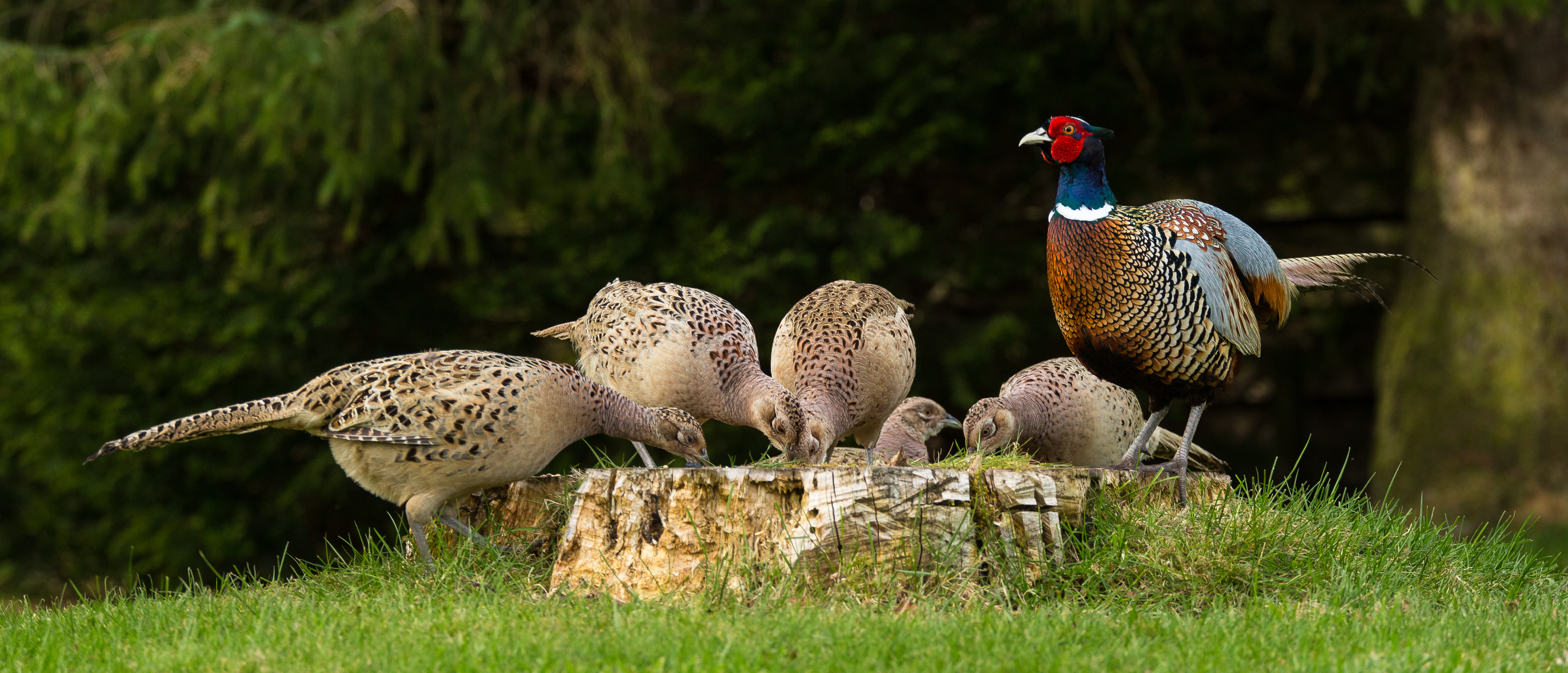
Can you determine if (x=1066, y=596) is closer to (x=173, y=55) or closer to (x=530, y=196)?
(x=530, y=196)

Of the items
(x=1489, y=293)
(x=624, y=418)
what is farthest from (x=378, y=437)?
(x=1489, y=293)

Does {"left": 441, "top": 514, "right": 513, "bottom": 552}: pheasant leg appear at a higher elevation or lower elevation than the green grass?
lower

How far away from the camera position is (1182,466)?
4906 mm

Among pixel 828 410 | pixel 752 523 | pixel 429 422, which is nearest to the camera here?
pixel 752 523

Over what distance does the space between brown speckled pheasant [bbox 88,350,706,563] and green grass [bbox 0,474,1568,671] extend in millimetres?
312

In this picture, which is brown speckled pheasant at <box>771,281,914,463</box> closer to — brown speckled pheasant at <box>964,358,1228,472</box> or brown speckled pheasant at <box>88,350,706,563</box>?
brown speckled pheasant at <box>964,358,1228,472</box>

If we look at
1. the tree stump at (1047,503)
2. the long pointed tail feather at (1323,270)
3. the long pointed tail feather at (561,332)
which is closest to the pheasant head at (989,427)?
the tree stump at (1047,503)

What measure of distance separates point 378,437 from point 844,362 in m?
1.99

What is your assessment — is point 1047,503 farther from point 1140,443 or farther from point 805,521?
point 1140,443

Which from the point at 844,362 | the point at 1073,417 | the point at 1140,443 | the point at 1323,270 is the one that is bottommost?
the point at 1073,417

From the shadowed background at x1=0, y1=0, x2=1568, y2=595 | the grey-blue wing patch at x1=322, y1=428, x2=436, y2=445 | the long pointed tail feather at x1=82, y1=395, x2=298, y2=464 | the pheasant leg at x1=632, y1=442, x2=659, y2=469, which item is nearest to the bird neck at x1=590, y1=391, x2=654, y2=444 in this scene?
the pheasant leg at x1=632, y1=442, x2=659, y2=469

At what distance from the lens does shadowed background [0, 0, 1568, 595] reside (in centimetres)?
847

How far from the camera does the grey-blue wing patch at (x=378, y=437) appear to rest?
4480 millimetres

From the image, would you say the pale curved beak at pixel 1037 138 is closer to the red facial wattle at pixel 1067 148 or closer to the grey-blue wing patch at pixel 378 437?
the red facial wattle at pixel 1067 148
